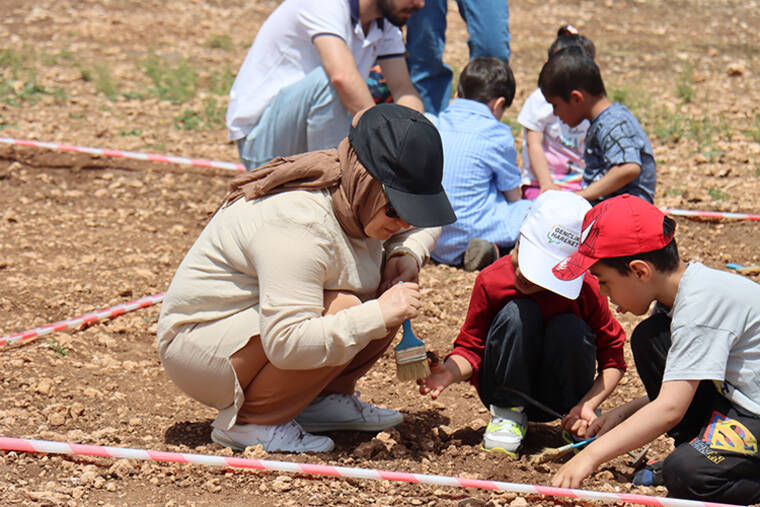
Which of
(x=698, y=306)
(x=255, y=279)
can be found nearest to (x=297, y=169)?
(x=255, y=279)

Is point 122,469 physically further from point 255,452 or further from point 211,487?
point 255,452

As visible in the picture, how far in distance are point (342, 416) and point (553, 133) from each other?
335cm

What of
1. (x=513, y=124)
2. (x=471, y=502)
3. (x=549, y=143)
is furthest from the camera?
(x=513, y=124)

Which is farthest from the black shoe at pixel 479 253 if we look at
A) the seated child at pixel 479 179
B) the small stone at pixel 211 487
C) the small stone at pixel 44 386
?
the small stone at pixel 211 487

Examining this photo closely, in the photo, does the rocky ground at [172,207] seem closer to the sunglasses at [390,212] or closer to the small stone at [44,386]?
the small stone at [44,386]

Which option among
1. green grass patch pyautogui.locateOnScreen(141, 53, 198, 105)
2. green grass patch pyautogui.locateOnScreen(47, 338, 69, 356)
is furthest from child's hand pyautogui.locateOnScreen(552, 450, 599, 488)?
green grass patch pyautogui.locateOnScreen(141, 53, 198, 105)

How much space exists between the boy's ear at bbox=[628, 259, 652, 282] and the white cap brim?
34cm

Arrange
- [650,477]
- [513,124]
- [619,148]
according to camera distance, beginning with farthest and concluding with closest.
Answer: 1. [513,124]
2. [619,148]
3. [650,477]

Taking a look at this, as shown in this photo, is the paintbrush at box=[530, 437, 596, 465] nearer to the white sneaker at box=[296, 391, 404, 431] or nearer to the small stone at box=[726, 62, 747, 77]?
the white sneaker at box=[296, 391, 404, 431]

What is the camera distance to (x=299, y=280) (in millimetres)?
2869

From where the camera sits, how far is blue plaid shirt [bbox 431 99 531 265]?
532 cm

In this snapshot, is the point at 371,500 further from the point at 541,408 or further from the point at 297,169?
the point at 297,169

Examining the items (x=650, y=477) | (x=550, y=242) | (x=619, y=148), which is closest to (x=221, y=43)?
(x=619, y=148)

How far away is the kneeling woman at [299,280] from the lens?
2867 millimetres
